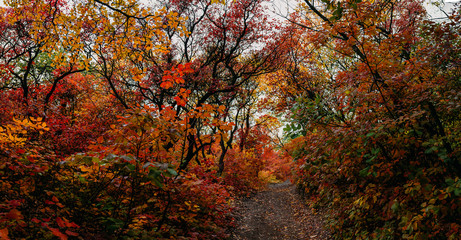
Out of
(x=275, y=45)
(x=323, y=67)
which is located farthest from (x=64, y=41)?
(x=323, y=67)

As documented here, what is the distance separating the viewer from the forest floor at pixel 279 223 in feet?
22.3

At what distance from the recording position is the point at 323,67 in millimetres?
12461

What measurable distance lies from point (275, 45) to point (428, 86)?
9306 mm

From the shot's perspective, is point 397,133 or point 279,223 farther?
point 279,223

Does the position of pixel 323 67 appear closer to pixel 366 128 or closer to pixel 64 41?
pixel 366 128

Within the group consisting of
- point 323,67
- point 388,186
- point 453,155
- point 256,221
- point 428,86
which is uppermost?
point 323,67

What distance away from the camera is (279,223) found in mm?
8508

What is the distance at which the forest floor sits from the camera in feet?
22.3

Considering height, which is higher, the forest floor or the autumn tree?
the autumn tree

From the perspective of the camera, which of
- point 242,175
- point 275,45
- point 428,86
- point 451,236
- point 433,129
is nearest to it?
point 451,236

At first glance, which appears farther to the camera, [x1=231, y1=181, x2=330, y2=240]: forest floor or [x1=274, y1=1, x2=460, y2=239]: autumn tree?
[x1=231, y1=181, x2=330, y2=240]: forest floor

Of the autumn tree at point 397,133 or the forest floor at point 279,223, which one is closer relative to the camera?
the autumn tree at point 397,133

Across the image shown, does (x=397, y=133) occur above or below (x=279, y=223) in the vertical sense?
above

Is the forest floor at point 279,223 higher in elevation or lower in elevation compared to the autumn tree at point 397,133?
lower
